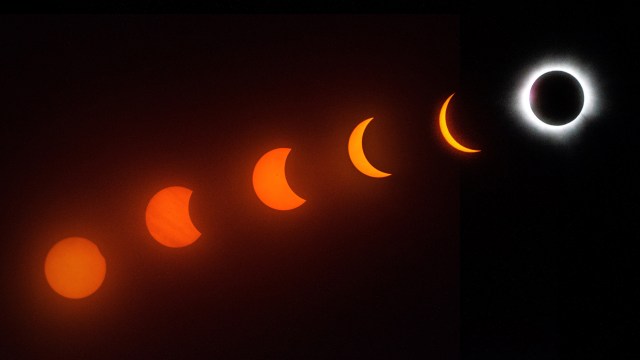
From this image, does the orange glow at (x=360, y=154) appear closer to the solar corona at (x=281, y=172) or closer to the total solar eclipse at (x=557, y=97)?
the solar corona at (x=281, y=172)

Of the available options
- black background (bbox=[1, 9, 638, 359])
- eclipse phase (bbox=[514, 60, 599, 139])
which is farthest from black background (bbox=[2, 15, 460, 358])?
eclipse phase (bbox=[514, 60, 599, 139])

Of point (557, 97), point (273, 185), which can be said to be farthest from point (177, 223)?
point (557, 97)

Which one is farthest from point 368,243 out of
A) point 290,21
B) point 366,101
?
point 290,21

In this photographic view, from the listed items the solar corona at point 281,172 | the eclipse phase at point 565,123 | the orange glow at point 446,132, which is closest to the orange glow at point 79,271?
the solar corona at point 281,172

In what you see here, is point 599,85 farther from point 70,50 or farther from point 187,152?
point 70,50

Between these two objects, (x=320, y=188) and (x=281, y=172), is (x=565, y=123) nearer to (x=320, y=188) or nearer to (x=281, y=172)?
(x=320, y=188)
